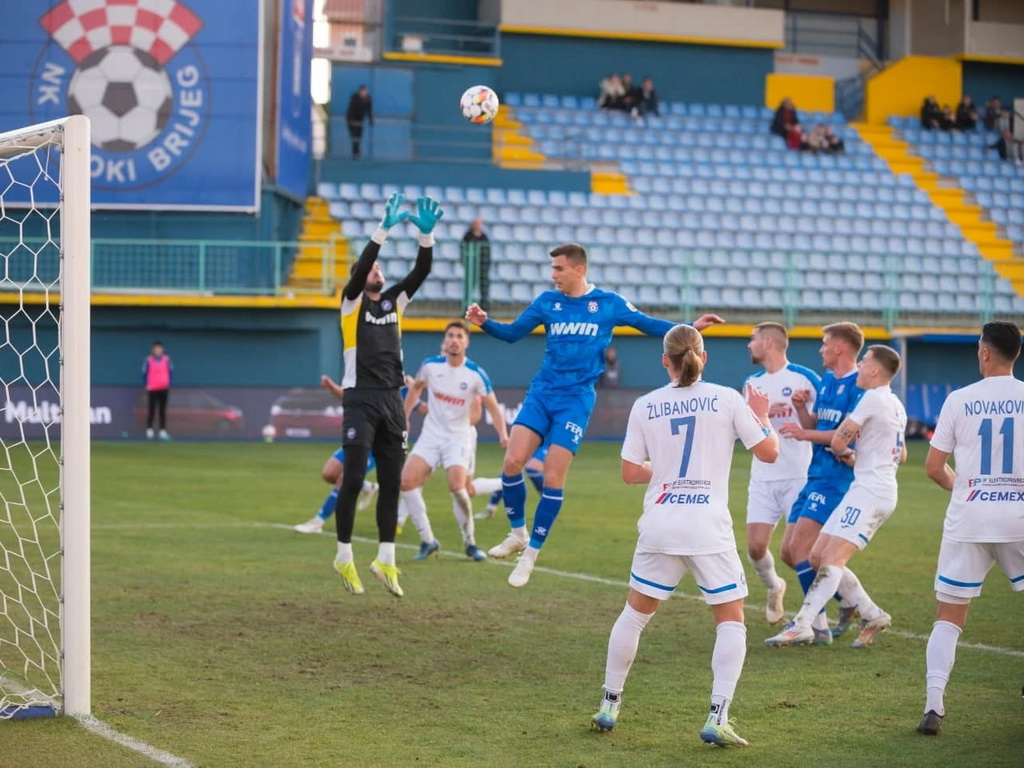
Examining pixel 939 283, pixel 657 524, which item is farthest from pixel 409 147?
pixel 657 524

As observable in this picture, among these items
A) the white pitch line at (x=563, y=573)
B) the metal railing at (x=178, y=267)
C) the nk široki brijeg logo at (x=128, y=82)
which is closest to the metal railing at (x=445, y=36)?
the nk široki brijeg logo at (x=128, y=82)

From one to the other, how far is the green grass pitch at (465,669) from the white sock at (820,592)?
0.19 m

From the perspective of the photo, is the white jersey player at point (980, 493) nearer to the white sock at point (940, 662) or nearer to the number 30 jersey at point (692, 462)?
the white sock at point (940, 662)

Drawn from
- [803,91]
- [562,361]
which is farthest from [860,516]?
[803,91]

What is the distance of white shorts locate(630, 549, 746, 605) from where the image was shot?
6031 mm

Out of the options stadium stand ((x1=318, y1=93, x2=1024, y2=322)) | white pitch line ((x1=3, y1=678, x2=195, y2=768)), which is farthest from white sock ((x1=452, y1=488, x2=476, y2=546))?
Answer: stadium stand ((x1=318, y1=93, x2=1024, y2=322))

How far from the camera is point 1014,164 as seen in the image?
36188 mm

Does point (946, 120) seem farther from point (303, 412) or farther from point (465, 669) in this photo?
point (465, 669)

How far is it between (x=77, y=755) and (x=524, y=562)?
3.60 metres

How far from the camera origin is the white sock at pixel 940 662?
6273mm

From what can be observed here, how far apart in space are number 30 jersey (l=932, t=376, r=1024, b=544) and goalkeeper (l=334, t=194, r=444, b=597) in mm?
3928

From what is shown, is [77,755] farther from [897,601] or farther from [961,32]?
[961,32]

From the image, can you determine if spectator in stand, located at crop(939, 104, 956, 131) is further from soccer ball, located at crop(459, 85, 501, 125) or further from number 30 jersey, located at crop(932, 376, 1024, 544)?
number 30 jersey, located at crop(932, 376, 1024, 544)

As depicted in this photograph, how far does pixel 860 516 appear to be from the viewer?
8.15 metres
